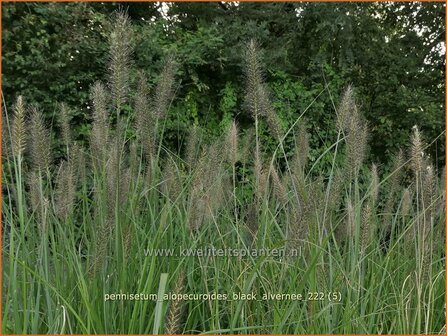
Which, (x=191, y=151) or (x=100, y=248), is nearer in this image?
(x=100, y=248)

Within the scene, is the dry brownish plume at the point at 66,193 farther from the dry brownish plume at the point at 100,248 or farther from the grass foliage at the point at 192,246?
the dry brownish plume at the point at 100,248

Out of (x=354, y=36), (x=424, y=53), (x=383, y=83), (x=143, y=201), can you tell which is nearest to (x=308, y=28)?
(x=354, y=36)

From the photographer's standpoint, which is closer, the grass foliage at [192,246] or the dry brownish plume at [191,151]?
the grass foliage at [192,246]

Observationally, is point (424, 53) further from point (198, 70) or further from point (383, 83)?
point (198, 70)

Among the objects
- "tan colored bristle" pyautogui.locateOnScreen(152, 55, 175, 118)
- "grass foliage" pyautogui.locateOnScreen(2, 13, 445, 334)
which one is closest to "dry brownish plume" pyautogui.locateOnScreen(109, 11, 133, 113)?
"grass foliage" pyautogui.locateOnScreen(2, 13, 445, 334)

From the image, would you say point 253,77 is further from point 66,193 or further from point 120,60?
point 66,193

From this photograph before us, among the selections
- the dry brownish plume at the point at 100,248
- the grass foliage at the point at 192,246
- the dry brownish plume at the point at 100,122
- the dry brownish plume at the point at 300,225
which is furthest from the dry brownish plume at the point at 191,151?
the dry brownish plume at the point at 300,225

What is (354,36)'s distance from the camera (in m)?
5.24

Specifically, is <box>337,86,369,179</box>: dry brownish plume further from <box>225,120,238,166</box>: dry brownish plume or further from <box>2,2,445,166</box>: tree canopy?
<box>2,2,445,166</box>: tree canopy

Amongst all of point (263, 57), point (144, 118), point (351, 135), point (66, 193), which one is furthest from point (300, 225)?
point (263, 57)

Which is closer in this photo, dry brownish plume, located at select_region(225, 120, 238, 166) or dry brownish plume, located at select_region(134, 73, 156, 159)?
dry brownish plume, located at select_region(134, 73, 156, 159)

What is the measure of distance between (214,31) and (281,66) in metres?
0.77

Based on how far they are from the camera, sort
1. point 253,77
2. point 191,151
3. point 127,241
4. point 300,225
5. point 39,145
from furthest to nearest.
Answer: point 191,151 → point 253,77 → point 39,145 → point 127,241 → point 300,225

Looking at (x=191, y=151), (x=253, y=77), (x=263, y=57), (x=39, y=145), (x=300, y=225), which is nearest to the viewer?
(x=300, y=225)
